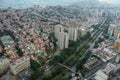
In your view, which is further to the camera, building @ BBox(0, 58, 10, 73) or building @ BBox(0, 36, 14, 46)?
building @ BBox(0, 36, 14, 46)

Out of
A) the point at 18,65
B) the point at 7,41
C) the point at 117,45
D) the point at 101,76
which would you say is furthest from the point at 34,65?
the point at 117,45

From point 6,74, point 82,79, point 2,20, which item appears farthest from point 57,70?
point 2,20

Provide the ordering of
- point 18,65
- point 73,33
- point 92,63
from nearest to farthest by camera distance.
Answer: point 18,65 < point 92,63 < point 73,33

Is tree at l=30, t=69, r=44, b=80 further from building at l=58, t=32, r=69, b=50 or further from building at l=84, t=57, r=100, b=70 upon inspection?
building at l=58, t=32, r=69, b=50

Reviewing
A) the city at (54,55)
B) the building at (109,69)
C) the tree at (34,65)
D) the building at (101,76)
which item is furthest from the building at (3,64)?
the building at (109,69)

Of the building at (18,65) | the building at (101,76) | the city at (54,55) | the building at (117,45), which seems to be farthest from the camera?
the building at (117,45)

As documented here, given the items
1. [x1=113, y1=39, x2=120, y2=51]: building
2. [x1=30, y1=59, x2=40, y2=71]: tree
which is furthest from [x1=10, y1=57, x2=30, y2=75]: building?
[x1=113, y1=39, x2=120, y2=51]: building

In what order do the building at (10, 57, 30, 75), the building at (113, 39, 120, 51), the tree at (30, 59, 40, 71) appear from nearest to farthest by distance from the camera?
the building at (10, 57, 30, 75), the tree at (30, 59, 40, 71), the building at (113, 39, 120, 51)

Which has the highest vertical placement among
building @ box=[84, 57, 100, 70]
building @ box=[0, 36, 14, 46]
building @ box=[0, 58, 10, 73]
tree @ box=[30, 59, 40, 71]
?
building @ box=[0, 36, 14, 46]

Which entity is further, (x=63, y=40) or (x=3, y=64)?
(x=63, y=40)

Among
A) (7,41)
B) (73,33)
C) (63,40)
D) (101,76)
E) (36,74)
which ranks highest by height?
(73,33)

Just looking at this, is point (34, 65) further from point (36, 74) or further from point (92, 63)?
point (92, 63)

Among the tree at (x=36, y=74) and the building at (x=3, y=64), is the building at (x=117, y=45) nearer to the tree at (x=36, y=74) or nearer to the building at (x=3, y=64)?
the tree at (x=36, y=74)
